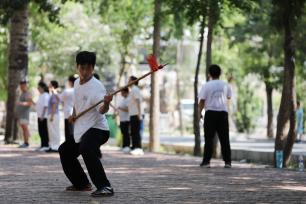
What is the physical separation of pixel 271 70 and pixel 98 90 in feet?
89.1

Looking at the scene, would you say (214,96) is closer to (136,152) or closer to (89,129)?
(89,129)

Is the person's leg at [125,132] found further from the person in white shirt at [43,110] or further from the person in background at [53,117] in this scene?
the person in white shirt at [43,110]

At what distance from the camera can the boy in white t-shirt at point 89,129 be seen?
9.34 metres

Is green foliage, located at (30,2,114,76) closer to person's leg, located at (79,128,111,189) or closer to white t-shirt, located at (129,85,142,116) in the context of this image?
white t-shirt, located at (129,85,142,116)

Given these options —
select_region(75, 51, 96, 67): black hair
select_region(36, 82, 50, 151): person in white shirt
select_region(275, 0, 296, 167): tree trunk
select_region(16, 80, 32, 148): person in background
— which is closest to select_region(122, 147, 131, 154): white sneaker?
select_region(36, 82, 50, 151): person in white shirt

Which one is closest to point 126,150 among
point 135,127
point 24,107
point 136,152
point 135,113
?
point 136,152

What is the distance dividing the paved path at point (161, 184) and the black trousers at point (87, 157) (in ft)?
0.80

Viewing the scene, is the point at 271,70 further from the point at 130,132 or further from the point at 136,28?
the point at 130,132

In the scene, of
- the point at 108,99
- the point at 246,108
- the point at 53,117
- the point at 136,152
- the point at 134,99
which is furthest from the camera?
the point at 246,108

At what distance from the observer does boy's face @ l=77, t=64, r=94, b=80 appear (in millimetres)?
9609

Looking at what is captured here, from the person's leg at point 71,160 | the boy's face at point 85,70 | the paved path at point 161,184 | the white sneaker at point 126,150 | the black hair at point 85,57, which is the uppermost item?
the black hair at point 85,57

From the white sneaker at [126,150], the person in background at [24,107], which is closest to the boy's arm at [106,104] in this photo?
the white sneaker at [126,150]

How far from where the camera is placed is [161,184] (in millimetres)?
11164

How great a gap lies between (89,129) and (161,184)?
2.04m
